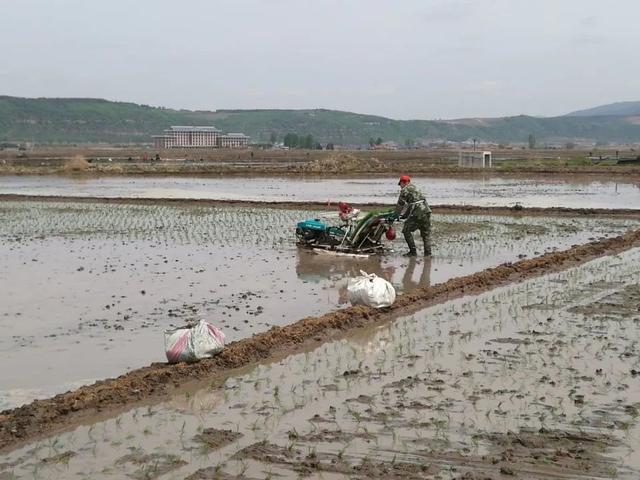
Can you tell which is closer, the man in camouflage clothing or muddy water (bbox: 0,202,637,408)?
muddy water (bbox: 0,202,637,408)

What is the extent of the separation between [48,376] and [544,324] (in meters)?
5.09

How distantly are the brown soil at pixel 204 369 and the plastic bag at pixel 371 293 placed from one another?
111 millimetres

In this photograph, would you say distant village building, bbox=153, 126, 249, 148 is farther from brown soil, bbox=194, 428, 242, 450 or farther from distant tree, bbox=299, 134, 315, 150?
brown soil, bbox=194, 428, 242, 450

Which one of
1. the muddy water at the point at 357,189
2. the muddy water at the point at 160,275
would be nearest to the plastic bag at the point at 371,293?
the muddy water at the point at 160,275

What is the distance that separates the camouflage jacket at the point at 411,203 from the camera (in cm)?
1364

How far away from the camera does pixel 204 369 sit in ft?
22.1

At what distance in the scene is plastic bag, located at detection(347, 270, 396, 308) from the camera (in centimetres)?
916

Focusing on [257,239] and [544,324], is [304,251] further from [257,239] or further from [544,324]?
[544,324]

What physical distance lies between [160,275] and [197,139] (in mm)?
143356

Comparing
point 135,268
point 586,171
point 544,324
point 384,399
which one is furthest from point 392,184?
point 384,399

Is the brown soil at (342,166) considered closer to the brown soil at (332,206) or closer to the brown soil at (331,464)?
the brown soil at (332,206)

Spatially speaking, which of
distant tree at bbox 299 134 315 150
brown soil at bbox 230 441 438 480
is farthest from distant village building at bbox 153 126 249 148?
brown soil at bbox 230 441 438 480

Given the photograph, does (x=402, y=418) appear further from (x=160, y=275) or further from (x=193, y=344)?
(x=160, y=275)

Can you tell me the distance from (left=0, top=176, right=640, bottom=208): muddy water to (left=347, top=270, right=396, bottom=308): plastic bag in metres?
15.8
